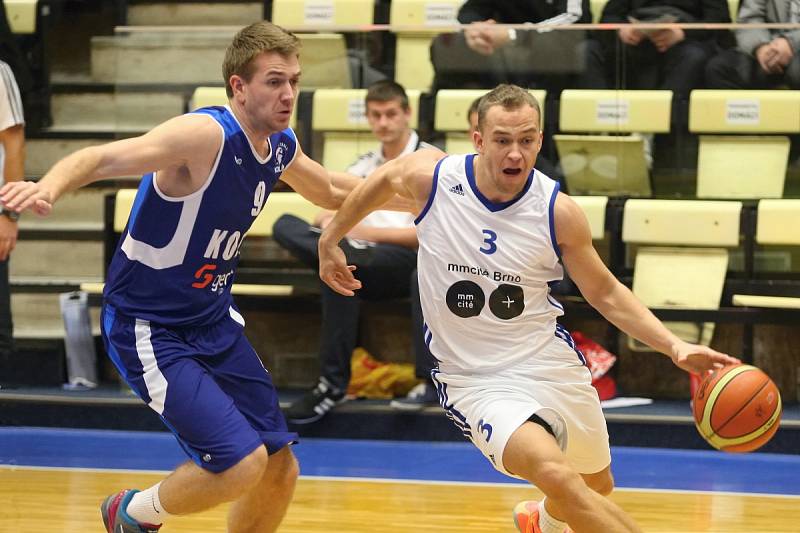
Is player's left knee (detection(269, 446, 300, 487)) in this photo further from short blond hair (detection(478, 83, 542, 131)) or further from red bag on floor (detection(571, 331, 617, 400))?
red bag on floor (detection(571, 331, 617, 400))

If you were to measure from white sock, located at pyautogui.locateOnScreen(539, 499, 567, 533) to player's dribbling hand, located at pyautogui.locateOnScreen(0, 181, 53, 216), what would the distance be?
2196 millimetres

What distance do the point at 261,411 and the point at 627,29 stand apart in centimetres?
357

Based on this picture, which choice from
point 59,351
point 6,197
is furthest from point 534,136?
point 59,351

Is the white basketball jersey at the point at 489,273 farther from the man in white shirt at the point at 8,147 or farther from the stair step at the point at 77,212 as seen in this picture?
the stair step at the point at 77,212

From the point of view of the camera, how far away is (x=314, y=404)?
6.38 metres

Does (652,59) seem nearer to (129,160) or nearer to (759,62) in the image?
(759,62)

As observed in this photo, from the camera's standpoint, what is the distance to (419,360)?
20.4ft

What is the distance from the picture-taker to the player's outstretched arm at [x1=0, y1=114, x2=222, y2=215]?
3.01m

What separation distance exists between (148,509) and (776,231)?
3.89 meters

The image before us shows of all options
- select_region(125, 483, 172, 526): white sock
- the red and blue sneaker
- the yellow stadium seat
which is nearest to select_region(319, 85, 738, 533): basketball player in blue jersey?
the red and blue sneaker

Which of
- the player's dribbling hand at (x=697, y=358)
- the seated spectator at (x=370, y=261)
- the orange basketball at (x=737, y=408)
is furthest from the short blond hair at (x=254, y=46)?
the seated spectator at (x=370, y=261)

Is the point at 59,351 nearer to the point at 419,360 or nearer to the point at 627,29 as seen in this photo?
the point at 419,360

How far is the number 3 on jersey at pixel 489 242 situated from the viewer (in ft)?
13.0

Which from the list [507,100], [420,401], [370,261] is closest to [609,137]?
[370,261]
